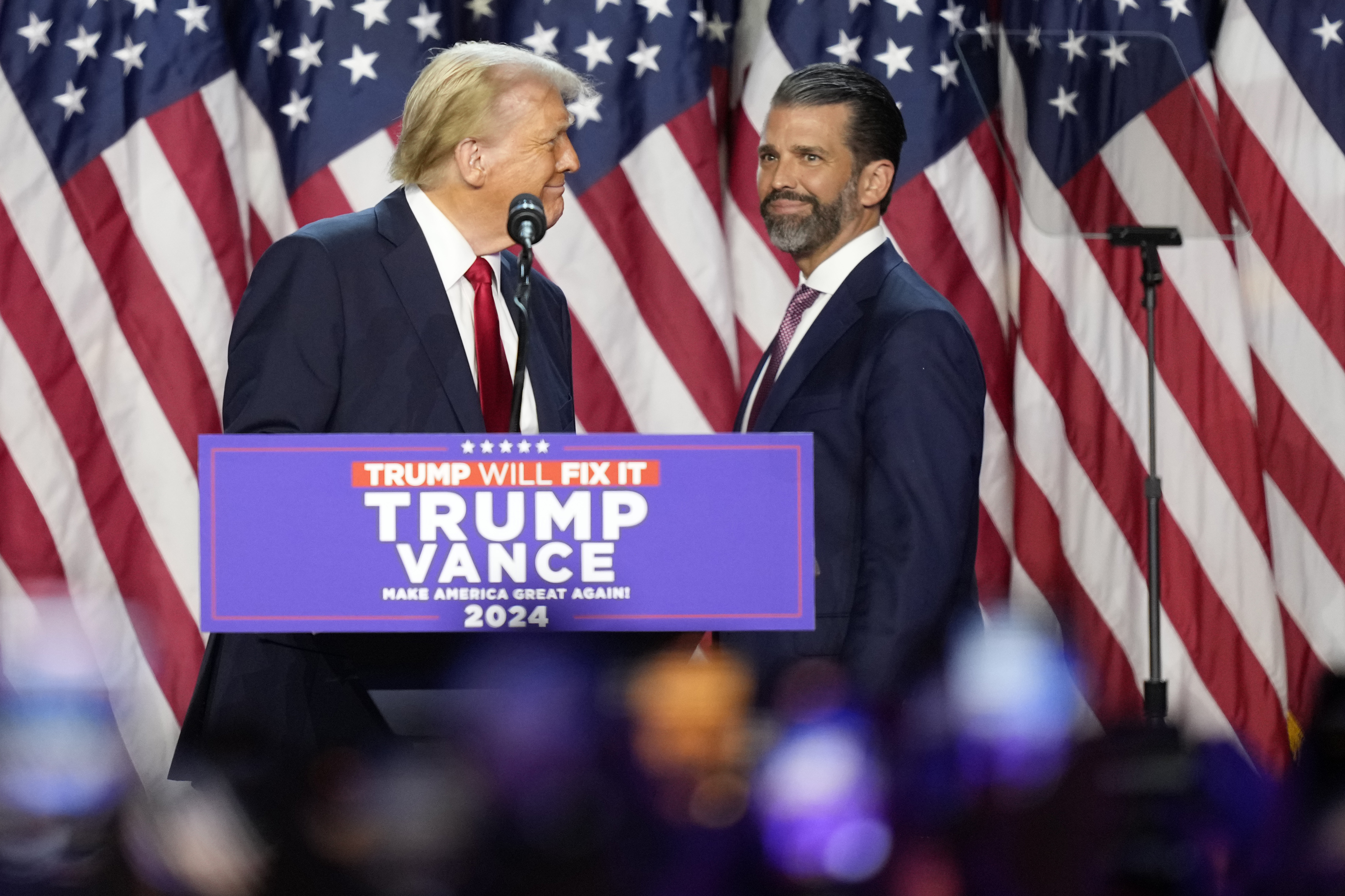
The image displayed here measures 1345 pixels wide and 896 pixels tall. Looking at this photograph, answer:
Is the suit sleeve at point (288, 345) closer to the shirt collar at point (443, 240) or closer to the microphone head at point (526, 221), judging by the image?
the shirt collar at point (443, 240)

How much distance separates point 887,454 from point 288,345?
31.0 inches

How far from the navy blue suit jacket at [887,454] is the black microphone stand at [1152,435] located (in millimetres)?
1216

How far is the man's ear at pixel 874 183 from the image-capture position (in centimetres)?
237

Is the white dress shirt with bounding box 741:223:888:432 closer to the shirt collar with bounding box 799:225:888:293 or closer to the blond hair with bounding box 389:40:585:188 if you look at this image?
the shirt collar with bounding box 799:225:888:293

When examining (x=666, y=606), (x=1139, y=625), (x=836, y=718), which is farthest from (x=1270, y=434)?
(x=836, y=718)

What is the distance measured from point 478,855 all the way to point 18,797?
0.47 feet

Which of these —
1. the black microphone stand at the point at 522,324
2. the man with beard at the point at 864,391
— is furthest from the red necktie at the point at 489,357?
the man with beard at the point at 864,391

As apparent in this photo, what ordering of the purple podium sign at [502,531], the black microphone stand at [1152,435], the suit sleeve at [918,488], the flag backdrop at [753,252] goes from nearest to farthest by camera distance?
the purple podium sign at [502,531]
the suit sleeve at [918,488]
the black microphone stand at [1152,435]
the flag backdrop at [753,252]

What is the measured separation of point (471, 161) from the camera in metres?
1.85

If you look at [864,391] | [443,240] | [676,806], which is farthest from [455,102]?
[676,806]

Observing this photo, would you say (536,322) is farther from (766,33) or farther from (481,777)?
(766,33)

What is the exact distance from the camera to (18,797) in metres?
0.42

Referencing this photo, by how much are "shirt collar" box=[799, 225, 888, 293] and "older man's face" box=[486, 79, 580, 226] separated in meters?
0.50

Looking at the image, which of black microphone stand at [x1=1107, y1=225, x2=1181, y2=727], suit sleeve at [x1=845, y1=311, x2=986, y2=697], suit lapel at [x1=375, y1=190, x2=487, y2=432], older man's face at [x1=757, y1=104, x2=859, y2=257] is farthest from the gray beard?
black microphone stand at [x1=1107, y1=225, x2=1181, y2=727]
